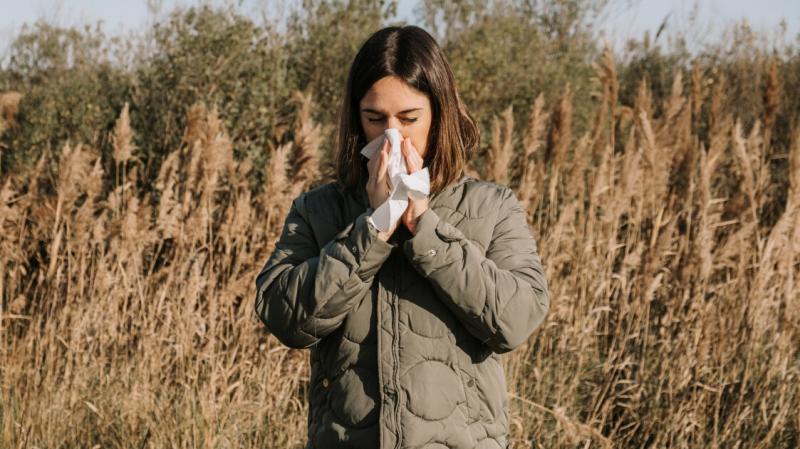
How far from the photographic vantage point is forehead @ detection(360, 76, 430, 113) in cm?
210

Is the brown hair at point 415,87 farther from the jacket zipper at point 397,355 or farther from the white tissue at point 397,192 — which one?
the jacket zipper at point 397,355

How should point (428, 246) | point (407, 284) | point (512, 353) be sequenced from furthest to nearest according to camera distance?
point (512, 353) → point (407, 284) → point (428, 246)

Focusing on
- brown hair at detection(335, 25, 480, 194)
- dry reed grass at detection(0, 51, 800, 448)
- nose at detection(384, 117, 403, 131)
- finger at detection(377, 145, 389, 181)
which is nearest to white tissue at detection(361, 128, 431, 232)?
finger at detection(377, 145, 389, 181)

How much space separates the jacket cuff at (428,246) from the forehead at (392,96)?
0.96 ft

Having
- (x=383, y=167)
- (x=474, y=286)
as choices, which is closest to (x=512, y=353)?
(x=474, y=286)

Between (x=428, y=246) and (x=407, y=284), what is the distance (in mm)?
178

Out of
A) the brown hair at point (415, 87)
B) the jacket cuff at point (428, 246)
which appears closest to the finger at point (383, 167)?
the jacket cuff at point (428, 246)

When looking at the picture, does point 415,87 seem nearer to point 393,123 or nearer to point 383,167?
point 393,123

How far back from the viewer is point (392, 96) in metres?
2.10

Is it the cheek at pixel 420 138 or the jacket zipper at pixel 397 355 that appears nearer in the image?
the jacket zipper at pixel 397 355

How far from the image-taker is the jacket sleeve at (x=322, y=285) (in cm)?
195

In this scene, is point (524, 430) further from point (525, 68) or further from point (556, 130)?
point (525, 68)

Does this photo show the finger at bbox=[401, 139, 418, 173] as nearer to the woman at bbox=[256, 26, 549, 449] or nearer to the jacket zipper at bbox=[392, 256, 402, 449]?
the woman at bbox=[256, 26, 549, 449]

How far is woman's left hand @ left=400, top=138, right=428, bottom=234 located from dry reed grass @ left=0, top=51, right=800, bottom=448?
1.93 metres
